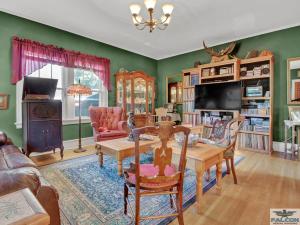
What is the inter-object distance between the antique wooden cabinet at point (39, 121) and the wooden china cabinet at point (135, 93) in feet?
5.43

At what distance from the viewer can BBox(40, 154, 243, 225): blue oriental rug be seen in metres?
1.63

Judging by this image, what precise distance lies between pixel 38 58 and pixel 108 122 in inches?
74.5

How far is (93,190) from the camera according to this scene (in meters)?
2.12

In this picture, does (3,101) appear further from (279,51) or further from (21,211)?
(279,51)

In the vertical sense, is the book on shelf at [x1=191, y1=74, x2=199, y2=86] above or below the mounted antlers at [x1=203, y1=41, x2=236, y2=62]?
below

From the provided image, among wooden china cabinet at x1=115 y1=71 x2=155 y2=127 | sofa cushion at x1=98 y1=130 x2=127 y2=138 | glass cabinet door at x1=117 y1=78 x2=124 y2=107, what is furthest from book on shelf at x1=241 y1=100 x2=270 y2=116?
glass cabinet door at x1=117 y1=78 x2=124 y2=107

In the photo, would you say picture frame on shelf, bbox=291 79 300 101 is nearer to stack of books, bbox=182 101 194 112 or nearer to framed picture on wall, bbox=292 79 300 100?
framed picture on wall, bbox=292 79 300 100

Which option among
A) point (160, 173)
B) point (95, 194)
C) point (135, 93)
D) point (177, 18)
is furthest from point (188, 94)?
point (160, 173)

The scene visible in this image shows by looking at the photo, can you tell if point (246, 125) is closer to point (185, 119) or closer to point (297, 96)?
point (297, 96)

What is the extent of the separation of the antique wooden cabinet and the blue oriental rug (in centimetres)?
46

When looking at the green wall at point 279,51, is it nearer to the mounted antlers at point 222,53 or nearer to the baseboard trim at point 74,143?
the mounted antlers at point 222,53

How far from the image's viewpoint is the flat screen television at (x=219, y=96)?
407cm

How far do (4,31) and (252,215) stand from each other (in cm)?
455

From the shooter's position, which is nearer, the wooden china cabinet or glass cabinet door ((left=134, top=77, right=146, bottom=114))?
the wooden china cabinet
